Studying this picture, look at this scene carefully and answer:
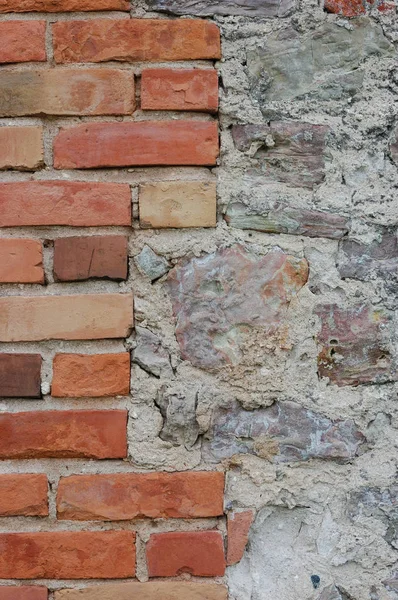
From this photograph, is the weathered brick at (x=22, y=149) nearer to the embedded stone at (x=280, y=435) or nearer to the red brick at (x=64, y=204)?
the red brick at (x=64, y=204)

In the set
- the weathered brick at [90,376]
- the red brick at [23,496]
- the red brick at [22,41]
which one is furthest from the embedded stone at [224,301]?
the red brick at [22,41]

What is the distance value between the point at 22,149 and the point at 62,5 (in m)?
0.25

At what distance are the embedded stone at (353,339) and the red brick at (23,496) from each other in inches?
19.6

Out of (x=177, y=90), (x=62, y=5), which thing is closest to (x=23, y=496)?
(x=177, y=90)

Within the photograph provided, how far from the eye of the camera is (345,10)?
42.6 inches

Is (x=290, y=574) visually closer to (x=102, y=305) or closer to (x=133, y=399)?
(x=133, y=399)

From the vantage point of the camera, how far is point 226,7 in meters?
1.07

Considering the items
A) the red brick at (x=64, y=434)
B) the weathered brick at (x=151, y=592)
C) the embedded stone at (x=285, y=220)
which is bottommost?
the weathered brick at (x=151, y=592)

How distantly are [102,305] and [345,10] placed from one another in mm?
642

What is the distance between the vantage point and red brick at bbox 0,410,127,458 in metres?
1.04

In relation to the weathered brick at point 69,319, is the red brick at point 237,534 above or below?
below

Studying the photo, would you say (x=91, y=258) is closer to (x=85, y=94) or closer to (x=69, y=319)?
(x=69, y=319)

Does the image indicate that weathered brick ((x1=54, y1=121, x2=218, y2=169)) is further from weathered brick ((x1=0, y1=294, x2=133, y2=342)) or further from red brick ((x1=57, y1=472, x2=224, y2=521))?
red brick ((x1=57, y1=472, x2=224, y2=521))

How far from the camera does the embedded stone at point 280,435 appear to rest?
1054mm
